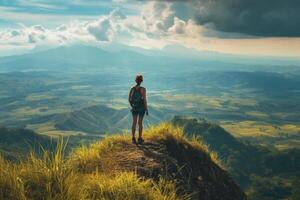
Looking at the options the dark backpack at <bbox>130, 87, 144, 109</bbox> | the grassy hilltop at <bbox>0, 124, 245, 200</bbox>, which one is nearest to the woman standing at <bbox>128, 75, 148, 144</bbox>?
the dark backpack at <bbox>130, 87, 144, 109</bbox>

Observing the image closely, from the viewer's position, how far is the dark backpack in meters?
19.9

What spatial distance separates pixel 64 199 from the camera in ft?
30.8

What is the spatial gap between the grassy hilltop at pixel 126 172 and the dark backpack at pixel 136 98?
1663 mm

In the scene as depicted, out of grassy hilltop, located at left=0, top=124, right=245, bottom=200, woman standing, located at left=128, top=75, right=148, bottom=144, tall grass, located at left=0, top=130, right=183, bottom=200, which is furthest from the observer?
woman standing, located at left=128, top=75, right=148, bottom=144

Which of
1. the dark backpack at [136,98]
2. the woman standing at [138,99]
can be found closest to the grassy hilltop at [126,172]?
the woman standing at [138,99]

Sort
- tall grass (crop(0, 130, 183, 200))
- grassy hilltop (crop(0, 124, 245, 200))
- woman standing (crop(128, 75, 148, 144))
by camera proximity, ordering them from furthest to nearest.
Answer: woman standing (crop(128, 75, 148, 144)) < grassy hilltop (crop(0, 124, 245, 200)) < tall grass (crop(0, 130, 183, 200))

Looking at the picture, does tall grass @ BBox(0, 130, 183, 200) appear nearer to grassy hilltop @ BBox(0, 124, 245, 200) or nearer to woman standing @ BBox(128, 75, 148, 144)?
grassy hilltop @ BBox(0, 124, 245, 200)

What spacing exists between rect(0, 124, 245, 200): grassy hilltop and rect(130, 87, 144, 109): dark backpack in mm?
1663

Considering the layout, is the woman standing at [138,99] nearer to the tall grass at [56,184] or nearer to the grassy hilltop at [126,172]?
the grassy hilltop at [126,172]

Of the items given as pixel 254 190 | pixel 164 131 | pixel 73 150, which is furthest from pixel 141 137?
pixel 254 190

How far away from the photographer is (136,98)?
1998 cm

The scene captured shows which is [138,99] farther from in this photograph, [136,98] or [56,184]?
[56,184]

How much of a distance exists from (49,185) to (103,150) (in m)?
8.14

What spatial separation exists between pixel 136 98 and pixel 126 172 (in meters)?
7.72
